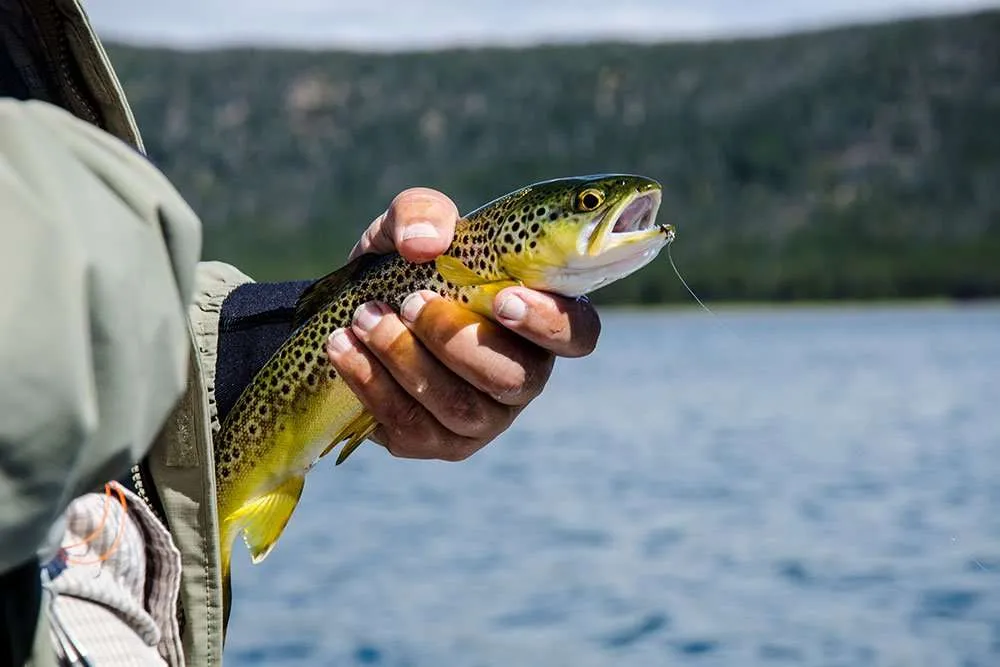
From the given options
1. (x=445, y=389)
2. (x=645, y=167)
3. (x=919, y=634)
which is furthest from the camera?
(x=645, y=167)

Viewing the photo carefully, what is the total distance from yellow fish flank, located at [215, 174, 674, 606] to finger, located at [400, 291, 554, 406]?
0.33 ft

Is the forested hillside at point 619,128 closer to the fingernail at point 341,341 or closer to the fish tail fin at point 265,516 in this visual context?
the fish tail fin at point 265,516

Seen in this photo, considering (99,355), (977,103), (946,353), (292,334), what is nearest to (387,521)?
(292,334)

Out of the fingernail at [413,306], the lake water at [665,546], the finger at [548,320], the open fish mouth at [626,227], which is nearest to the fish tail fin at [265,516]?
the fingernail at [413,306]

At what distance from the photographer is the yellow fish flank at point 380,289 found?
319 cm

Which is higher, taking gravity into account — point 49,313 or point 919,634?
point 49,313

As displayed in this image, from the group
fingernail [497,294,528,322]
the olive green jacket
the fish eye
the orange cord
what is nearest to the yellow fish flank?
the fish eye

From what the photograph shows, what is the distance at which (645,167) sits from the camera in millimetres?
130125

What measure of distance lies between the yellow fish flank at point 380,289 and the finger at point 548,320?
0.31ft

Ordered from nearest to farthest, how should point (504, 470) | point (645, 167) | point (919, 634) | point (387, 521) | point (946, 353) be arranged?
1. point (919, 634)
2. point (387, 521)
3. point (504, 470)
4. point (946, 353)
5. point (645, 167)

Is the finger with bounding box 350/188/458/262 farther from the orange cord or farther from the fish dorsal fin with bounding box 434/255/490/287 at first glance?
the orange cord

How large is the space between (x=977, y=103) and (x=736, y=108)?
2156 cm

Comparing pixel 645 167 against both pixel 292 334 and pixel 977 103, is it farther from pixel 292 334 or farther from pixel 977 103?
pixel 292 334

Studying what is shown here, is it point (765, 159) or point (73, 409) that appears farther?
point (765, 159)
